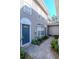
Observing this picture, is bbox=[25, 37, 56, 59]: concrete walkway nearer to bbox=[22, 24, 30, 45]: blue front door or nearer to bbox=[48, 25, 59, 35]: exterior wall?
bbox=[22, 24, 30, 45]: blue front door

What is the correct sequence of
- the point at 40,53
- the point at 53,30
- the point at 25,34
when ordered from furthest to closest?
the point at 53,30 < the point at 25,34 < the point at 40,53

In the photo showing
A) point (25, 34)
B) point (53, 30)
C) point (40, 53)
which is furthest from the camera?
point (53, 30)

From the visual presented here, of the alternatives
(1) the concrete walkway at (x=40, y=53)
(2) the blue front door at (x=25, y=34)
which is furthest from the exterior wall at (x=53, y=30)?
(1) the concrete walkway at (x=40, y=53)

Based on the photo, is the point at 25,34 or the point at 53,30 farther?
the point at 53,30

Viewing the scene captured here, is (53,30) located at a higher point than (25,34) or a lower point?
higher

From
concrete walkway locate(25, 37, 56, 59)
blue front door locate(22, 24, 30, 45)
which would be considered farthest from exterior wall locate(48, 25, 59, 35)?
concrete walkway locate(25, 37, 56, 59)

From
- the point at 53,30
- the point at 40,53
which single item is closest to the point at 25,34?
the point at 40,53

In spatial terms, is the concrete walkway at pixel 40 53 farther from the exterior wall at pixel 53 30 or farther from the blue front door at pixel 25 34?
the exterior wall at pixel 53 30

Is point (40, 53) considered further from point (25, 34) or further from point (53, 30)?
point (53, 30)
